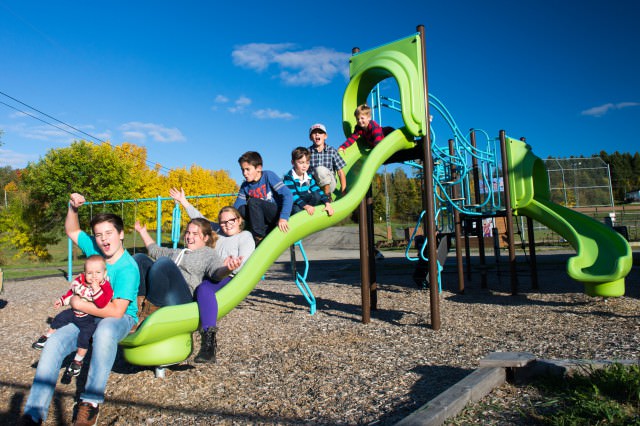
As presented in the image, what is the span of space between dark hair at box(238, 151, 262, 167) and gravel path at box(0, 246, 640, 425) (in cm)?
178

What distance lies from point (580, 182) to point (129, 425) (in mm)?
27486

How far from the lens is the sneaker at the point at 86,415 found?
2.56m

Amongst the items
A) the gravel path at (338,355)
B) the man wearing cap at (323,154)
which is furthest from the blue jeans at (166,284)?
the man wearing cap at (323,154)

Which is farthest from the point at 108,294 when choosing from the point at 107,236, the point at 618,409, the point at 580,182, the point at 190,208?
the point at 580,182

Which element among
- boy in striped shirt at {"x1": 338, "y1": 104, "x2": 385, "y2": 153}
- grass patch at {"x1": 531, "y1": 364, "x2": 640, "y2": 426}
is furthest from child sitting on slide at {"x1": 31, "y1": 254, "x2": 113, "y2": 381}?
boy in striped shirt at {"x1": 338, "y1": 104, "x2": 385, "y2": 153}

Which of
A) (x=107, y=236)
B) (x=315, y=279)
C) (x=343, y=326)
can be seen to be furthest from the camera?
(x=315, y=279)

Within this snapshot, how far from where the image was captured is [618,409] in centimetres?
220

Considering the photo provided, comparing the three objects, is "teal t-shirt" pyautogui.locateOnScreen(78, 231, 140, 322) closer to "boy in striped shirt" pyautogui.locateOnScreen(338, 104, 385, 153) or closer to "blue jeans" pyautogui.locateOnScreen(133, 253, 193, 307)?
"blue jeans" pyautogui.locateOnScreen(133, 253, 193, 307)

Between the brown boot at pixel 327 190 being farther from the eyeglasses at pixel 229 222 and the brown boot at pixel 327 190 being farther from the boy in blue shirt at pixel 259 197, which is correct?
the eyeglasses at pixel 229 222

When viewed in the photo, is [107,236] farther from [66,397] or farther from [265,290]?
[265,290]

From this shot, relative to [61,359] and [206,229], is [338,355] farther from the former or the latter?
[61,359]

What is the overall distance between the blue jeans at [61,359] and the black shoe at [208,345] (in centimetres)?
62

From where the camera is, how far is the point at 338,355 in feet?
13.4

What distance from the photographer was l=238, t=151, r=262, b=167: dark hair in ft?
13.5
